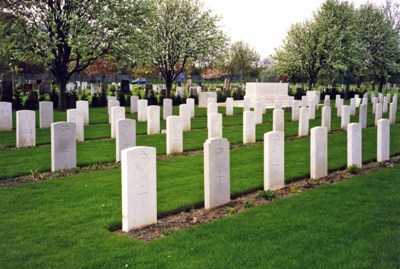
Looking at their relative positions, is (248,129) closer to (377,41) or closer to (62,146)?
(62,146)

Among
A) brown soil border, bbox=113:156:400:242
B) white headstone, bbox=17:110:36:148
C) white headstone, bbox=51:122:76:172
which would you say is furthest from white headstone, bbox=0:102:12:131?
brown soil border, bbox=113:156:400:242

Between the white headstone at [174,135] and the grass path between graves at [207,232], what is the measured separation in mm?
3869

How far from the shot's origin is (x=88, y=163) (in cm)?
1208

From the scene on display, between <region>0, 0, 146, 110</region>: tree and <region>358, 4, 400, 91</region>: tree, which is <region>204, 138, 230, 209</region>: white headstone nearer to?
<region>0, 0, 146, 110</region>: tree

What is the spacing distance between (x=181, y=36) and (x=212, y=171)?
2870 centimetres

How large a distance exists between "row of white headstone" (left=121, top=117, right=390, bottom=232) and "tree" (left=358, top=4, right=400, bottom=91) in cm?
4104

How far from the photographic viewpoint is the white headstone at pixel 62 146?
1105cm

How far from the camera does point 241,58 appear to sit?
69625 mm

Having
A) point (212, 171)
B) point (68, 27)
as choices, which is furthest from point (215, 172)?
point (68, 27)

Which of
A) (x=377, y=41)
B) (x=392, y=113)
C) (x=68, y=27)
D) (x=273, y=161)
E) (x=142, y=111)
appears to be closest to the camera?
(x=273, y=161)

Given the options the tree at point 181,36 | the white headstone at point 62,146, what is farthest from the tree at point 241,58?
the white headstone at point 62,146

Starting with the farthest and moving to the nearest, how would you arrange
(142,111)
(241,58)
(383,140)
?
(241,58) < (142,111) < (383,140)

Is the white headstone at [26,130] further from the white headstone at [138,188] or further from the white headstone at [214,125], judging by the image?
the white headstone at [138,188]

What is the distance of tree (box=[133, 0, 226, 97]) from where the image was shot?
116ft
